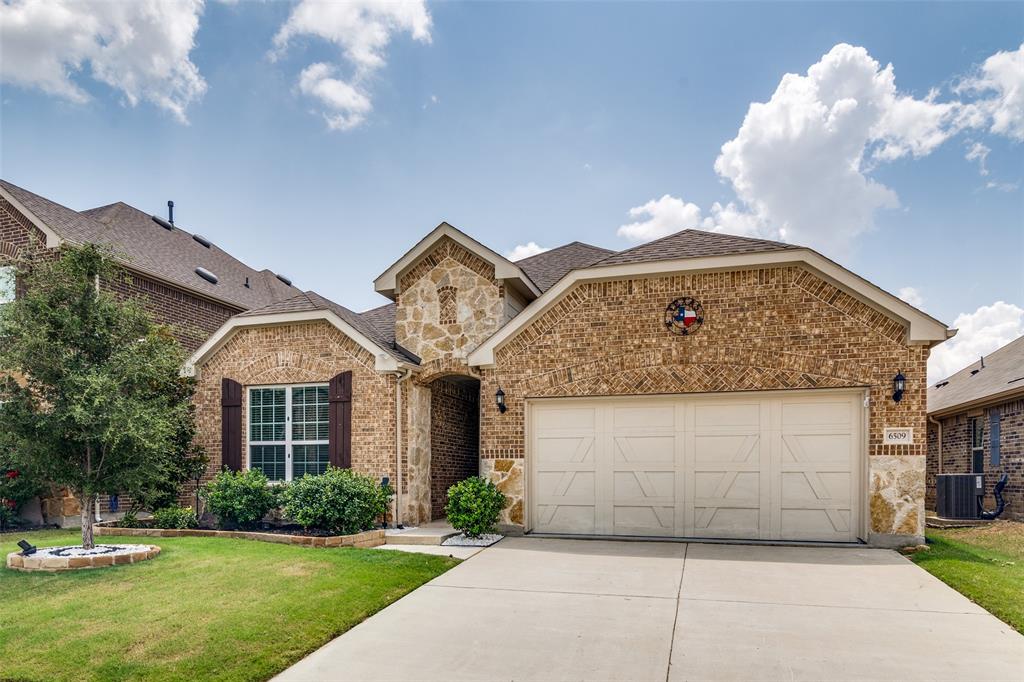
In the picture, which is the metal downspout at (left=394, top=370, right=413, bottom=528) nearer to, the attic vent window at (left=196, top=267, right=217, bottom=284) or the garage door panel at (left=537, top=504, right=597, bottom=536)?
the garage door panel at (left=537, top=504, right=597, bottom=536)

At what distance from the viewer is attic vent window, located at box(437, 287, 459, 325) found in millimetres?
12156

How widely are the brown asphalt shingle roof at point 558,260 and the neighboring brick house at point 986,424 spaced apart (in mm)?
9488

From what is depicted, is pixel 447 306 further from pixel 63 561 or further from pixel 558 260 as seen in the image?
pixel 63 561

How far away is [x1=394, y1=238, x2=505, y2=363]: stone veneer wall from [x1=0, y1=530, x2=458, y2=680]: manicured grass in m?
4.53

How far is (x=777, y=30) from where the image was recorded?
36.1ft

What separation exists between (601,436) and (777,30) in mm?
7922

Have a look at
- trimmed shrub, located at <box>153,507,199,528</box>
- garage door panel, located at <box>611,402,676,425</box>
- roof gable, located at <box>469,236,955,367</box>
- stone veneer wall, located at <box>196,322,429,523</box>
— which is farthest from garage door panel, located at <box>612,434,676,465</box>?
trimmed shrub, located at <box>153,507,199,528</box>

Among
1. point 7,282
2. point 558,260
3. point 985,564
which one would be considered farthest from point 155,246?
point 985,564

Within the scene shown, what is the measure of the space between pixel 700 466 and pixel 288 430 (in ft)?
24.9

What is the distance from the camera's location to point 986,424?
47.2ft

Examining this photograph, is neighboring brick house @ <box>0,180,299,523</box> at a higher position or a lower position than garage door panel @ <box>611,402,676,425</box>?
higher

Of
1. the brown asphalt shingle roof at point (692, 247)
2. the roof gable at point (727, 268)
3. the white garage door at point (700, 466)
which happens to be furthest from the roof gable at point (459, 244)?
the white garage door at point (700, 466)

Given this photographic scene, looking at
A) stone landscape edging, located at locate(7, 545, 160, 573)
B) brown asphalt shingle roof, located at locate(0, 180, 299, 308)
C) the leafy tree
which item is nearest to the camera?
stone landscape edging, located at locate(7, 545, 160, 573)

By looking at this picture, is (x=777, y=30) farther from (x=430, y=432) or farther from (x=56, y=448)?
Answer: (x=56, y=448)
